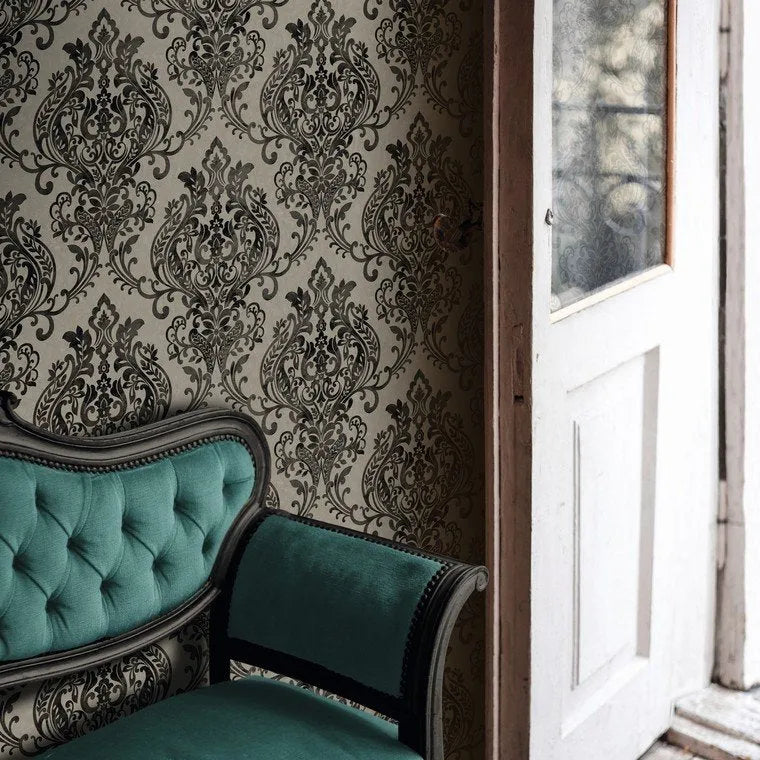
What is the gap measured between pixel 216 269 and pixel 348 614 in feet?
2.08

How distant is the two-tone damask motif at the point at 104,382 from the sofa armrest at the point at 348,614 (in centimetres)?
30

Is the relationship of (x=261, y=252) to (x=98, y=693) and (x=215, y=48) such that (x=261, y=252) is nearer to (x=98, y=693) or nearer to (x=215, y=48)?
(x=215, y=48)

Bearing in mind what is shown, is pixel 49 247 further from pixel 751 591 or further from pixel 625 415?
pixel 751 591

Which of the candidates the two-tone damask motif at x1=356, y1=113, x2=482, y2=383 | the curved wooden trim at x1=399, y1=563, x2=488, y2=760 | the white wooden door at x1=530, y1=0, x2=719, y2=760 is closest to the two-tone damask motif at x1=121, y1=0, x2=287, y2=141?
the two-tone damask motif at x1=356, y1=113, x2=482, y2=383

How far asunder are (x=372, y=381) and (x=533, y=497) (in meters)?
0.39

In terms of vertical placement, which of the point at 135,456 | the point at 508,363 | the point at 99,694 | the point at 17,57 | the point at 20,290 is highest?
the point at 17,57

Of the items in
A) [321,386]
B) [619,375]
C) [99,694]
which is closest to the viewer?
[99,694]

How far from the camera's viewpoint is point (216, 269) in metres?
1.70

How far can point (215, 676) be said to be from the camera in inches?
66.1

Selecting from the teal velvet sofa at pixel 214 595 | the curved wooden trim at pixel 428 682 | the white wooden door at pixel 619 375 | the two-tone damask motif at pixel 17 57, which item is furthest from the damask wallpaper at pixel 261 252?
the curved wooden trim at pixel 428 682

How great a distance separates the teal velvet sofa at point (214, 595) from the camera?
138cm

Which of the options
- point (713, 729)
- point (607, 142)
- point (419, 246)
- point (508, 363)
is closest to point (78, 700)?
point (508, 363)

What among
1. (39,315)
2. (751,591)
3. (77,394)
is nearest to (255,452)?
(77,394)

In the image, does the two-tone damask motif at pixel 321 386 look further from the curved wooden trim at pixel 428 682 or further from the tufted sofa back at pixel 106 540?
the curved wooden trim at pixel 428 682
